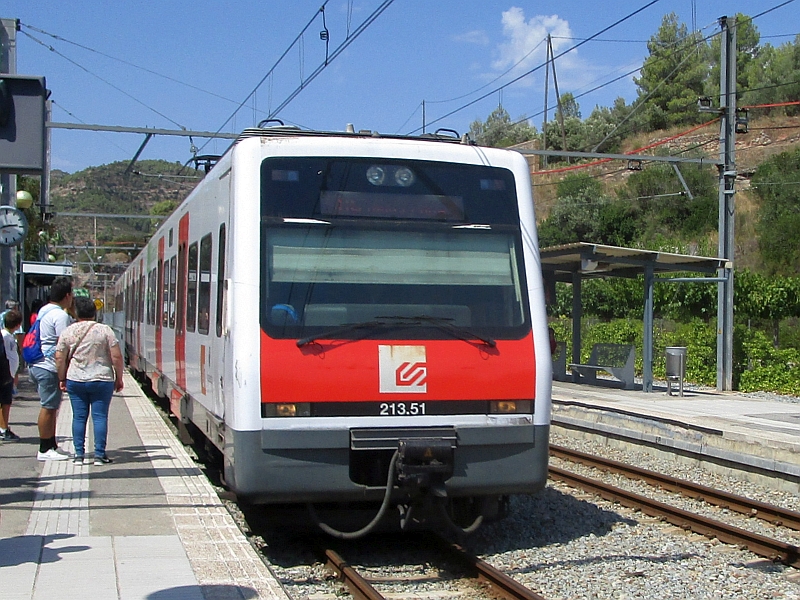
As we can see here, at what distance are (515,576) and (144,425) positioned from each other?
7629 millimetres

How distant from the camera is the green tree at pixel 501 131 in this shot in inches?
3433

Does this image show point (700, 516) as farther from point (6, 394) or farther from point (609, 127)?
point (609, 127)

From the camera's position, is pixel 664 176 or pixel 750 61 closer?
pixel 664 176

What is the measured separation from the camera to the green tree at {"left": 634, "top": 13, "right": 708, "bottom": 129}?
250 ft

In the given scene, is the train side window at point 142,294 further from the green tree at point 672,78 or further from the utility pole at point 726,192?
the green tree at point 672,78

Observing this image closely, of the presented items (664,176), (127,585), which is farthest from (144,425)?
(664,176)

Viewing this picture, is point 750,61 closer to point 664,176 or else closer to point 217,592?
point 664,176

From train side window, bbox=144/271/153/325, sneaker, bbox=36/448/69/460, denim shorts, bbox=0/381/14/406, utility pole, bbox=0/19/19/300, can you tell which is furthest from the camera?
train side window, bbox=144/271/153/325

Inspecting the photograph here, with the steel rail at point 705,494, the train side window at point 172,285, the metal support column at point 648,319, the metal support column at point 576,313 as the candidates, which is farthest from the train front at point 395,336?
the metal support column at point 576,313

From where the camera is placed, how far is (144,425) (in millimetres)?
13031

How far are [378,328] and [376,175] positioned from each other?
1.17 m

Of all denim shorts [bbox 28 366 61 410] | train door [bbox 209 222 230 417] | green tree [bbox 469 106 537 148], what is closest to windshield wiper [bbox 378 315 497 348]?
train door [bbox 209 222 230 417]

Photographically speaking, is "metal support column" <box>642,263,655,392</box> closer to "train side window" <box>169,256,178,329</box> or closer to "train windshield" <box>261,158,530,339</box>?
"train side window" <box>169,256,178,329</box>

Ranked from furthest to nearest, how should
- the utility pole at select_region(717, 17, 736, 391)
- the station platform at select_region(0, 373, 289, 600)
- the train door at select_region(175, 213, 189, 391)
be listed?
the utility pole at select_region(717, 17, 736, 391) → the train door at select_region(175, 213, 189, 391) → the station platform at select_region(0, 373, 289, 600)
